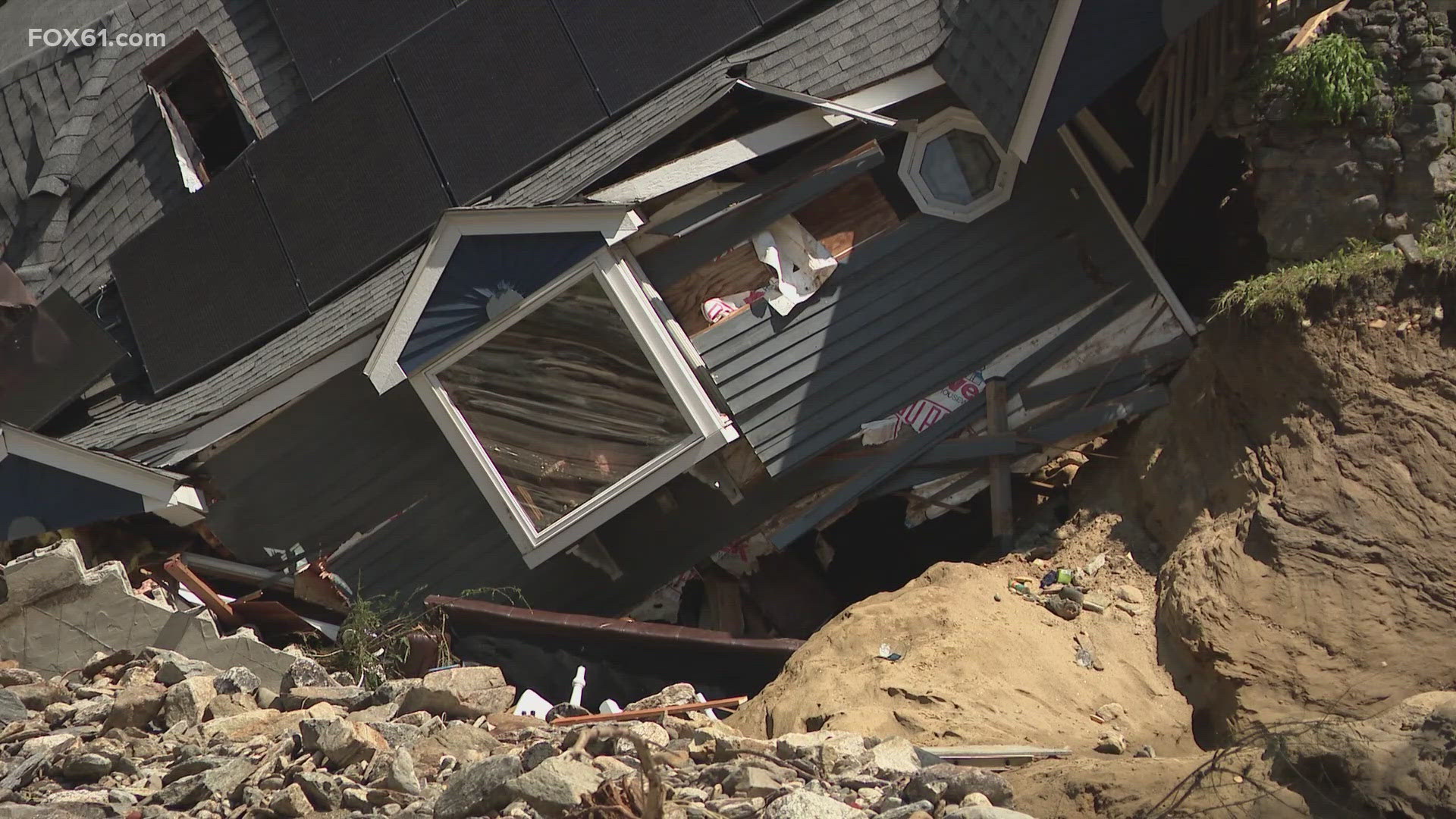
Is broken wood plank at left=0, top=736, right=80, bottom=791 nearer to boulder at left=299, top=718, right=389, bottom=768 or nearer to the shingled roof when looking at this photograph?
boulder at left=299, top=718, right=389, bottom=768

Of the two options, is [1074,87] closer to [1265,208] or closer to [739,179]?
[1265,208]

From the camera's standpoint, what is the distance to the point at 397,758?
7.82 meters

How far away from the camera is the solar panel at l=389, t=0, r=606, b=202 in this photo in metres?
11.4

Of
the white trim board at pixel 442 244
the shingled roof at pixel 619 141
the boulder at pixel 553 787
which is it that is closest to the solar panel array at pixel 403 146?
the shingled roof at pixel 619 141

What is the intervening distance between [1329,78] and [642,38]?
493 cm

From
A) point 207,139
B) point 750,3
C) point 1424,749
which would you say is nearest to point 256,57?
point 207,139

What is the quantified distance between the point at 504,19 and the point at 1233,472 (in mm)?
6266

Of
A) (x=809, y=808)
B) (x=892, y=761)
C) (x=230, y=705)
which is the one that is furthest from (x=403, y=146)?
(x=809, y=808)

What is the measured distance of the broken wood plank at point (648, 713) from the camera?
9461mm

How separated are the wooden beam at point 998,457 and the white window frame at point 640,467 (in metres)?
1.93

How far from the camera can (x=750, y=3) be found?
37.9 feet

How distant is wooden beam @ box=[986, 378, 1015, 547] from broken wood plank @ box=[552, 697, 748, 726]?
2458 millimetres

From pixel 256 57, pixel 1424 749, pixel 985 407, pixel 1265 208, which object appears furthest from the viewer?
pixel 256 57

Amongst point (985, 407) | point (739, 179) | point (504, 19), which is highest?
point (504, 19)
